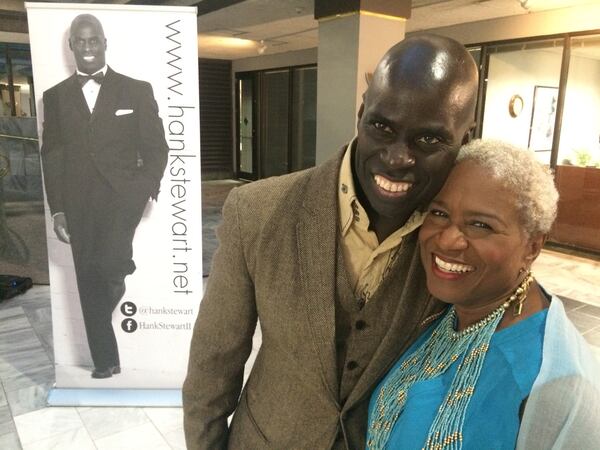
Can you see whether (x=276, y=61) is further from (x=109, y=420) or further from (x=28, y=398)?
(x=109, y=420)

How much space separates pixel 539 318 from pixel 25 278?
→ 16.8 feet

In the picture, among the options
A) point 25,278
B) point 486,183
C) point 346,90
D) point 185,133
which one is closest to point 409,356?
point 486,183

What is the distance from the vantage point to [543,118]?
22.3 ft

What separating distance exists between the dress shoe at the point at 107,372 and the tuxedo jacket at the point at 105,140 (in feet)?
3.29

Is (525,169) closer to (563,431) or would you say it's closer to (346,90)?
(563,431)

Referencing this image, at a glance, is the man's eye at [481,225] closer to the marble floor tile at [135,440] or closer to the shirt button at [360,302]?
the shirt button at [360,302]

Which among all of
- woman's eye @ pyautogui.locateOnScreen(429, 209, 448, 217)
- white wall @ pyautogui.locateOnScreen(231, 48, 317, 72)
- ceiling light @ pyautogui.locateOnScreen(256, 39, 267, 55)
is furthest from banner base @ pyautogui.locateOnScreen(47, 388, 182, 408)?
white wall @ pyautogui.locateOnScreen(231, 48, 317, 72)

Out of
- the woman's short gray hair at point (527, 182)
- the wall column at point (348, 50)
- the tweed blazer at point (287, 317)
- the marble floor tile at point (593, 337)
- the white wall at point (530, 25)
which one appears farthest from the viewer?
the white wall at point (530, 25)

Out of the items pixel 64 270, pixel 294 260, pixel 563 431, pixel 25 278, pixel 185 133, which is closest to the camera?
pixel 563 431

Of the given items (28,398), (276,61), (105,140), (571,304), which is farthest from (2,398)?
(276,61)

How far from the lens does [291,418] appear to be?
1120 mm

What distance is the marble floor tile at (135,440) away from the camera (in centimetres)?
260

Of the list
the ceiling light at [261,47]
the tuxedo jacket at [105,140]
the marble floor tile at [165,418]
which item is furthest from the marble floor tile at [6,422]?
the ceiling light at [261,47]

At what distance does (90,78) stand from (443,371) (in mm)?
2214
